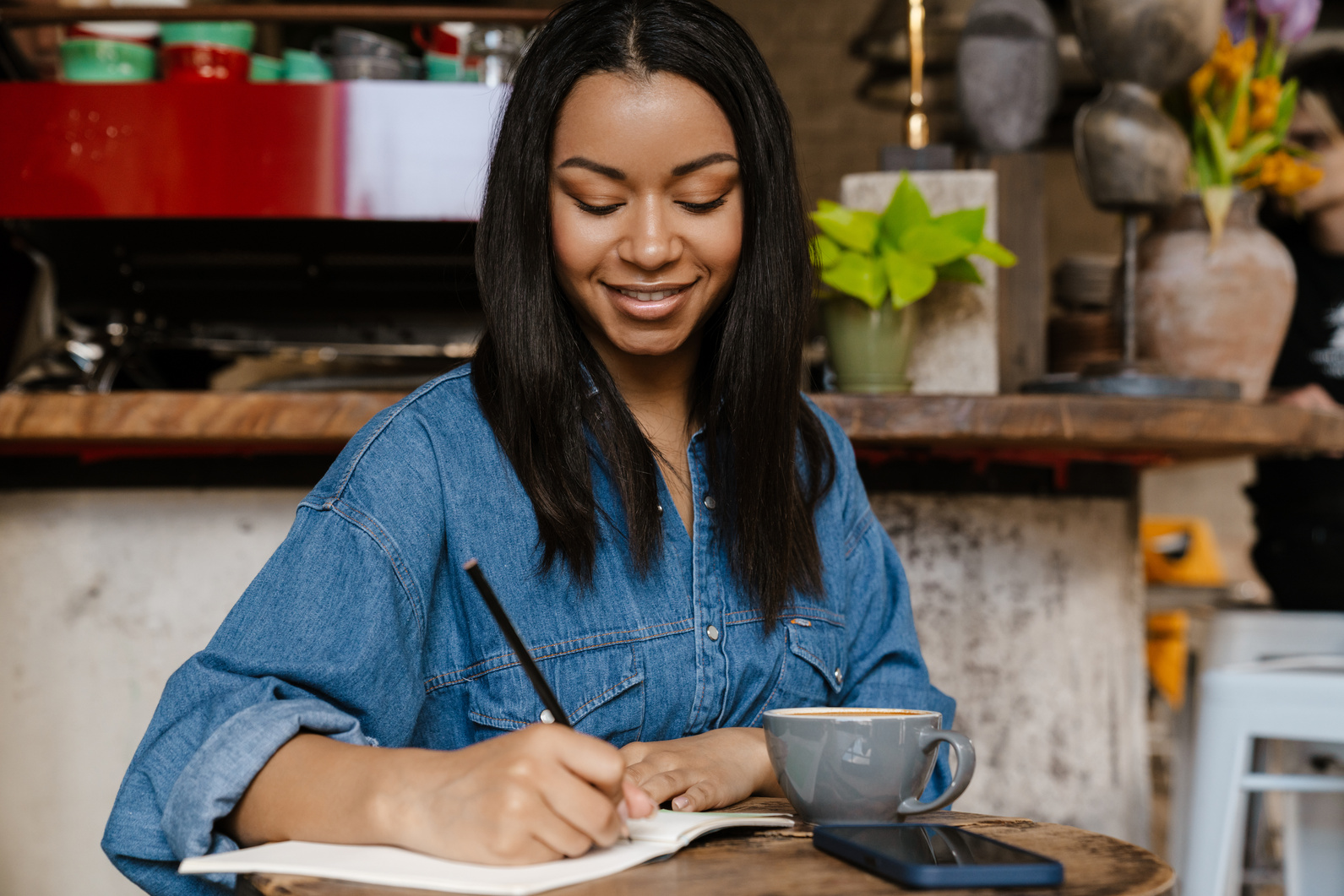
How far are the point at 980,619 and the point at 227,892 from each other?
122 centimetres

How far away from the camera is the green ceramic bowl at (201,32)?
1.58m

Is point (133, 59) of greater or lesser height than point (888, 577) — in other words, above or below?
above

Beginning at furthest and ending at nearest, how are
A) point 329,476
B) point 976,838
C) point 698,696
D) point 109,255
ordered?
point 109,255 < point 698,696 < point 329,476 < point 976,838

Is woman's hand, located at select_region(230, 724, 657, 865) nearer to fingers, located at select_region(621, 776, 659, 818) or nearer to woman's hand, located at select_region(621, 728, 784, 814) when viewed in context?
fingers, located at select_region(621, 776, 659, 818)

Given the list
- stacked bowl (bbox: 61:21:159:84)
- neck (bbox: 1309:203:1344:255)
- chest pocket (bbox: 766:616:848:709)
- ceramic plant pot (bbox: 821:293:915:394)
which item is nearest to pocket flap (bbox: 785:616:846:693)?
chest pocket (bbox: 766:616:848:709)

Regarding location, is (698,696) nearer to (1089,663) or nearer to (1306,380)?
(1089,663)

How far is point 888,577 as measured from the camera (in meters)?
1.07

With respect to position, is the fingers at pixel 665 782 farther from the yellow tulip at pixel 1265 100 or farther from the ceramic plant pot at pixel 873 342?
the yellow tulip at pixel 1265 100

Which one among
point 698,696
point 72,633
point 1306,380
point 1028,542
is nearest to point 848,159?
point 1306,380

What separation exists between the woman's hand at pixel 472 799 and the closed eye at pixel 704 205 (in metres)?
0.45

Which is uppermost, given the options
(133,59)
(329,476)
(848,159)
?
(848,159)

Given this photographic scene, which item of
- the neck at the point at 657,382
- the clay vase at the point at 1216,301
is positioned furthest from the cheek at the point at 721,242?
the clay vase at the point at 1216,301

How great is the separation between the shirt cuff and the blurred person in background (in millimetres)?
1940

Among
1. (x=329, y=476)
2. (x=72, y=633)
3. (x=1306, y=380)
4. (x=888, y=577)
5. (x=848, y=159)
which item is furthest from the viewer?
(x=848, y=159)
